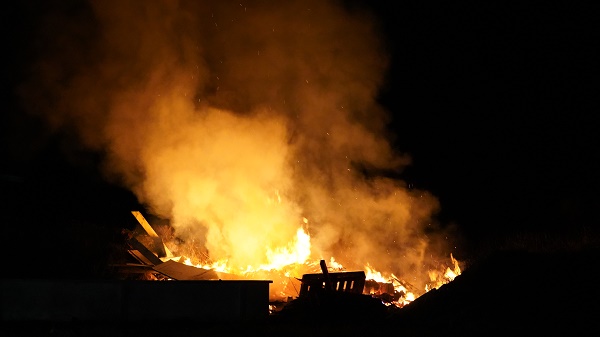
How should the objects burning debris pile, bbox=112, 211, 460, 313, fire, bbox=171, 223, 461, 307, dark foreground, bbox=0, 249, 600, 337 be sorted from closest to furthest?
1. dark foreground, bbox=0, 249, 600, 337
2. burning debris pile, bbox=112, 211, 460, 313
3. fire, bbox=171, 223, 461, 307

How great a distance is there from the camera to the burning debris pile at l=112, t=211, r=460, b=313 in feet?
35.5

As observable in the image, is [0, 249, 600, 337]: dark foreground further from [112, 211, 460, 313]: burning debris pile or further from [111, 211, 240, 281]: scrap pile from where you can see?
[111, 211, 240, 281]: scrap pile

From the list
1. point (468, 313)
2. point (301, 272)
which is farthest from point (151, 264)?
point (468, 313)

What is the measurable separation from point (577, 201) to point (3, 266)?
2149 centimetres

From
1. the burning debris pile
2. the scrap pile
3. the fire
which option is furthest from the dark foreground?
the scrap pile

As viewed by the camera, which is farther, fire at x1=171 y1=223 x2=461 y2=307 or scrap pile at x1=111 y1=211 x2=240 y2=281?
fire at x1=171 y1=223 x2=461 y2=307

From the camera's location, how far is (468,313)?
8.84m

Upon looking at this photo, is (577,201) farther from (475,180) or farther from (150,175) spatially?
(150,175)

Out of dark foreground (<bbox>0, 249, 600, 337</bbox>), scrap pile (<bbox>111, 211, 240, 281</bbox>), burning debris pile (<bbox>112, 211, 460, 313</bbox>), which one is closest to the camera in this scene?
dark foreground (<bbox>0, 249, 600, 337</bbox>)

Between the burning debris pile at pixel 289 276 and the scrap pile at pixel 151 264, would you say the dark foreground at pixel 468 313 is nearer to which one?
the burning debris pile at pixel 289 276

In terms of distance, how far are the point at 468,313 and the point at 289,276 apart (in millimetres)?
4672

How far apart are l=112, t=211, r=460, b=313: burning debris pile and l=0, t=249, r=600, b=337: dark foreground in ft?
1.68

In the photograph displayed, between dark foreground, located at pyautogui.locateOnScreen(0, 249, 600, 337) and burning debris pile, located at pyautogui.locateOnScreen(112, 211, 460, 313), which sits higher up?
burning debris pile, located at pyautogui.locateOnScreen(112, 211, 460, 313)

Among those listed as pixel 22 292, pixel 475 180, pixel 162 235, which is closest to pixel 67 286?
pixel 22 292
